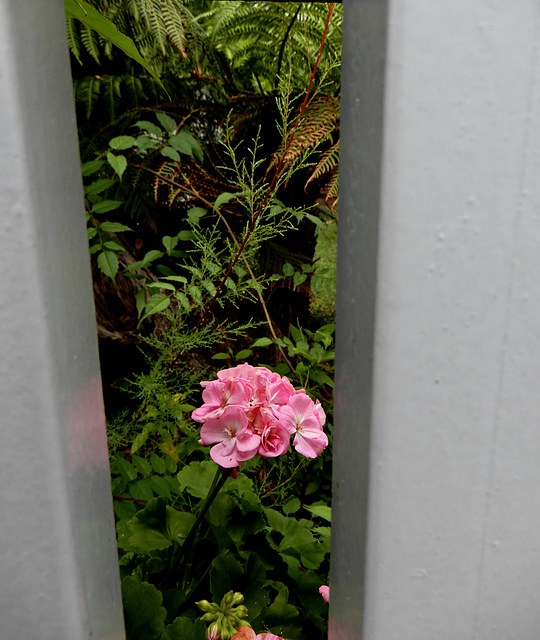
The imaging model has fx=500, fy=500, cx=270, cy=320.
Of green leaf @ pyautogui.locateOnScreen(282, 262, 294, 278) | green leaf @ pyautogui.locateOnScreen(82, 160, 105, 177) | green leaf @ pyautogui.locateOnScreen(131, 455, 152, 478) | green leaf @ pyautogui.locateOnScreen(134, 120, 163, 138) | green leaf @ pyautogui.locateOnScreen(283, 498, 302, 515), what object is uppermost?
green leaf @ pyautogui.locateOnScreen(134, 120, 163, 138)

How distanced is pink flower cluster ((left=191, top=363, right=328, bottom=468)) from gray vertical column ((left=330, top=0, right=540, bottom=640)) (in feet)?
0.73

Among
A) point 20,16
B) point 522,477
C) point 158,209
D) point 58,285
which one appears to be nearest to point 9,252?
point 58,285

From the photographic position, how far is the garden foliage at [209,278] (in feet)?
2.51

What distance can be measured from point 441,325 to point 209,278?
0.91 metres

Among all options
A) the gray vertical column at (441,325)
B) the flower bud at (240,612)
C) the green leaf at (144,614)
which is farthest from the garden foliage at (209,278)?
the gray vertical column at (441,325)

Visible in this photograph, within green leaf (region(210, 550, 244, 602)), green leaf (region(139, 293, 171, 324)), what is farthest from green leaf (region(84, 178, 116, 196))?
green leaf (region(210, 550, 244, 602))

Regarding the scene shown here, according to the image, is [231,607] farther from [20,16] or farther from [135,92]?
[135,92]

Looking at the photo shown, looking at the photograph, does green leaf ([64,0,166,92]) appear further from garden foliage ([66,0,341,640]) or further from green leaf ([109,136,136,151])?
green leaf ([109,136,136,151])

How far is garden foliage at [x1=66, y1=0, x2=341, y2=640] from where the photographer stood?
764mm

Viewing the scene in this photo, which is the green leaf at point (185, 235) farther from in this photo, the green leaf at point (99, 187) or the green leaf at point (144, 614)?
the green leaf at point (144, 614)

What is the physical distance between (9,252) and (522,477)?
1.34ft

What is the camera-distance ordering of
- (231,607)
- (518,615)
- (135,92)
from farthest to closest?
1. (135,92)
2. (231,607)
3. (518,615)

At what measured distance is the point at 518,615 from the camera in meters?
0.42

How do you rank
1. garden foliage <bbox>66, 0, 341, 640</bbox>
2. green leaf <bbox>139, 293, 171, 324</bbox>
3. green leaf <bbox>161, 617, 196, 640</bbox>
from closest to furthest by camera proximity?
green leaf <bbox>161, 617, 196, 640</bbox> < garden foliage <bbox>66, 0, 341, 640</bbox> < green leaf <bbox>139, 293, 171, 324</bbox>
